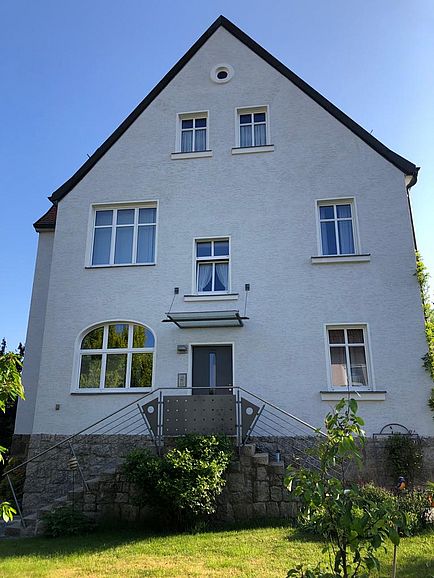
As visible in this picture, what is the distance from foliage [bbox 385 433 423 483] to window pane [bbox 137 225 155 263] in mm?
7573

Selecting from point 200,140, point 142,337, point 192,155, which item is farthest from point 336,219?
point 142,337

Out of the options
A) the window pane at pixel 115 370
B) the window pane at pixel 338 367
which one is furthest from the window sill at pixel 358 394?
the window pane at pixel 115 370

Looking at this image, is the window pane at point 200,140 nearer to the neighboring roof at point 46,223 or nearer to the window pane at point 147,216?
the window pane at point 147,216

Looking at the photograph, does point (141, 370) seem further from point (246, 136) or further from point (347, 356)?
point (246, 136)

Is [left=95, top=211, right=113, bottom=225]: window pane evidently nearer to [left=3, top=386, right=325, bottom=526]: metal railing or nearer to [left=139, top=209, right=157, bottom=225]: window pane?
[left=139, top=209, right=157, bottom=225]: window pane

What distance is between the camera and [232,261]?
43.7ft

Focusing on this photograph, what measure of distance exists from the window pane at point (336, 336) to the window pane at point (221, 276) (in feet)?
9.63

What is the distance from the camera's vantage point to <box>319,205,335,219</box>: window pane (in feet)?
44.8

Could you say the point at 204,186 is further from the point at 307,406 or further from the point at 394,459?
the point at 394,459

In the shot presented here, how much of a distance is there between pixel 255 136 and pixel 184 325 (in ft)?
19.6

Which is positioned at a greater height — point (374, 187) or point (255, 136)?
point (255, 136)

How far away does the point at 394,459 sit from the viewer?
36.2 ft

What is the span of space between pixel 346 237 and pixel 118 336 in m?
6.60

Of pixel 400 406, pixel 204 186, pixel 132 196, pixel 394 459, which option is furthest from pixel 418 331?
pixel 132 196
